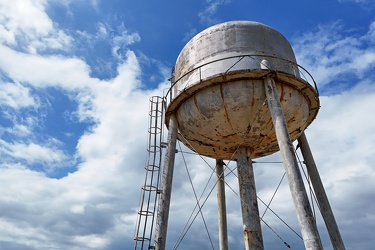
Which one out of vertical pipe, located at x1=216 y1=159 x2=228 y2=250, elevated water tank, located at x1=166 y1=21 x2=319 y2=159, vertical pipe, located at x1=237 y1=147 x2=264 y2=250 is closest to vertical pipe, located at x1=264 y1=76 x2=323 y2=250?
elevated water tank, located at x1=166 y1=21 x2=319 y2=159

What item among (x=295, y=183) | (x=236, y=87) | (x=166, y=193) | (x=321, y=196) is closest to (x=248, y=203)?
(x=321, y=196)

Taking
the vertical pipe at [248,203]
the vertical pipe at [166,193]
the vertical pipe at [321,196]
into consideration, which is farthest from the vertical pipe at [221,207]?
the vertical pipe at [321,196]

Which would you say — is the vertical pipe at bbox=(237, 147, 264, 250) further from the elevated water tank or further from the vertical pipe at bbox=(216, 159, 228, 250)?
the vertical pipe at bbox=(216, 159, 228, 250)

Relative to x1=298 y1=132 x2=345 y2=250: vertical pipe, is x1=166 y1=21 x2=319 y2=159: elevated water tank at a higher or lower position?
higher

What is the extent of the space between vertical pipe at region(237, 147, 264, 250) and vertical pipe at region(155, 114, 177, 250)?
258cm

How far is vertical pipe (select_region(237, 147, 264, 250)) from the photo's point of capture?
10.1 metres

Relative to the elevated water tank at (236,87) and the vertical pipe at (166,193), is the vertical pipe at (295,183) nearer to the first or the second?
the elevated water tank at (236,87)

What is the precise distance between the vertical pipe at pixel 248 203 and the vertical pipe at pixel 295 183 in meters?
3.14

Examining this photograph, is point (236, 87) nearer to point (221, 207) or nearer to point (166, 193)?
point (166, 193)

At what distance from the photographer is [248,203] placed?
10.6 meters

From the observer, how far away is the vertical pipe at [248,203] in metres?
10.1

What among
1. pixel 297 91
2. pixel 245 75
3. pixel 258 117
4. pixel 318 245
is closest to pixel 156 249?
pixel 318 245

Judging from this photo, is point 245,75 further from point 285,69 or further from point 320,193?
point 320,193

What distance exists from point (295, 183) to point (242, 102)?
9.30 feet
